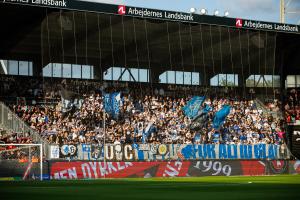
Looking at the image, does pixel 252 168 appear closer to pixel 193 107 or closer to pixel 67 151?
pixel 193 107

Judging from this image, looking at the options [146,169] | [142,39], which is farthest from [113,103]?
[146,169]

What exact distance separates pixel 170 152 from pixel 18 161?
10624 millimetres

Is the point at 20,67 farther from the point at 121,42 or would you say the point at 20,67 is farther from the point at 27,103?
the point at 121,42

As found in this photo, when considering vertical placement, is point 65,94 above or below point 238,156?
above

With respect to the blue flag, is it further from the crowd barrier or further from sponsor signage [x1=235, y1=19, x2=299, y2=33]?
sponsor signage [x1=235, y1=19, x2=299, y2=33]

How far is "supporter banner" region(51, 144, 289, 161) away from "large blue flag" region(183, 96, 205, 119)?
4.13 meters

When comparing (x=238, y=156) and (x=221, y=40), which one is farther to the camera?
(x=221, y=40)

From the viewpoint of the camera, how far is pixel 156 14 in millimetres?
42719

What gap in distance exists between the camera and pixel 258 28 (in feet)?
153

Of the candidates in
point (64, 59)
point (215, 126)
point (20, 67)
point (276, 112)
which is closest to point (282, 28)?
point (276, 112)

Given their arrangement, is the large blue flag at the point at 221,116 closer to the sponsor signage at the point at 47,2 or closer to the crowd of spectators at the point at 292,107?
the crowd of spectators at the point at 292,107

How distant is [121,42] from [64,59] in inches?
180

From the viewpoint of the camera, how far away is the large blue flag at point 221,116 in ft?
145

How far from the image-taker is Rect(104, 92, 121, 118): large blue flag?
41.1 metres
